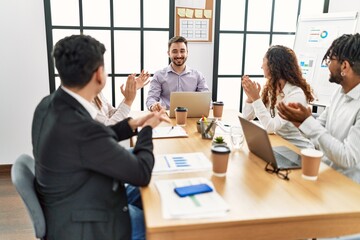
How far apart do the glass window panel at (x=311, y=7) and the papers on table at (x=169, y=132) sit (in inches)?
101

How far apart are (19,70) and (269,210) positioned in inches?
115

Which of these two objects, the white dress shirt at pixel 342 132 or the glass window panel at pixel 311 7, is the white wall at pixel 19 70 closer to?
the white dress shirt at pixel 342 132

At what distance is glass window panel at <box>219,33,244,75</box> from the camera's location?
3.73 metres

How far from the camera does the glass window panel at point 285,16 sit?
12.3 feet

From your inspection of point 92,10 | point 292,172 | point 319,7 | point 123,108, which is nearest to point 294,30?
point 319,7

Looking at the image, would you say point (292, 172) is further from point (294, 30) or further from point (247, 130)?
point (294, 30)

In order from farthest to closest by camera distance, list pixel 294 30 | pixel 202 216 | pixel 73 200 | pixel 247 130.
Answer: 1. pixel 294 30
2. pixel 247 130
3. pixel 73 200
4. pixel 202 216

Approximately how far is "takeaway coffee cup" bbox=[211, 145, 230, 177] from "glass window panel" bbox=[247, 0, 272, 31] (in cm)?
275

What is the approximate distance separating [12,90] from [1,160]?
73 cm

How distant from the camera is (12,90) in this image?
3225mm

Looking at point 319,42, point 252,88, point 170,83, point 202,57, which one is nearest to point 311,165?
point 252,88

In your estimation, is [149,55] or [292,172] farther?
[149,55]

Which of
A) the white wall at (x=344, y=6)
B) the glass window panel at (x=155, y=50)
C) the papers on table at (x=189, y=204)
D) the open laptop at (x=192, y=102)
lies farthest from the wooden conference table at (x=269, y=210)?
the white wall at (x=344, y=6)

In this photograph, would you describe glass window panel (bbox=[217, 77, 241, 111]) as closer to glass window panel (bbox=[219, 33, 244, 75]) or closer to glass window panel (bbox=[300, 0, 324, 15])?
glass window panel (bbox=[219, 33, 244, 75])
